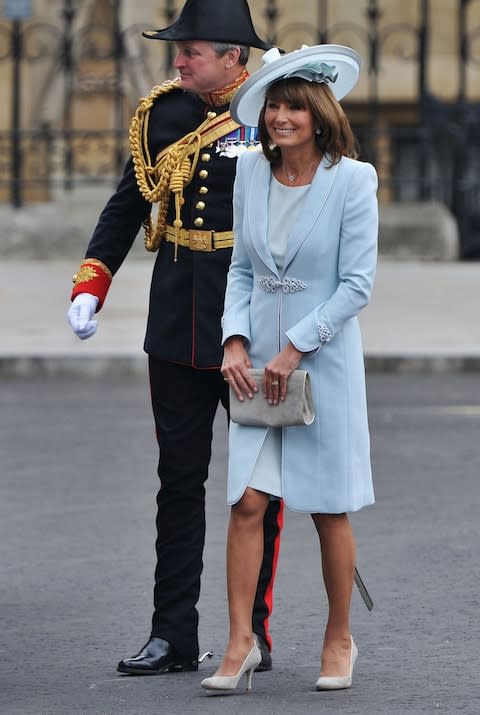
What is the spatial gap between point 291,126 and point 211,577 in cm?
223

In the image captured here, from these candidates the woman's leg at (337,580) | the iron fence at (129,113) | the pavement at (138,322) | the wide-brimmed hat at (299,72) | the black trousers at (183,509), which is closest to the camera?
the wide-brimmed hat at (299,72)

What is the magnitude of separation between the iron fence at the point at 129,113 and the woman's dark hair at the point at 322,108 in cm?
1371

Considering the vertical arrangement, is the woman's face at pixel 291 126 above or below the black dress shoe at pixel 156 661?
above

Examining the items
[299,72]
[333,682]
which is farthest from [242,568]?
[299,72]

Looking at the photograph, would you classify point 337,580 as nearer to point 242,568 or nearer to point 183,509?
point 242,568

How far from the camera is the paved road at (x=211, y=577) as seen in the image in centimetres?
500

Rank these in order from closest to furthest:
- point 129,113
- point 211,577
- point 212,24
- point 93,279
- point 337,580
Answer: point 337,580 < point 212,24 < point 93,279 < point 211,577 < point 129,113

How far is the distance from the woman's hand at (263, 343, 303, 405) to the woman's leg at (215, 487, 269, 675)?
0.26 metres

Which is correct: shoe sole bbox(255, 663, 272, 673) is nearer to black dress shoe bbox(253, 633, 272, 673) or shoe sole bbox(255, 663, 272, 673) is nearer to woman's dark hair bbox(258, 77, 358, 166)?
black dress shoe bbox(253, 633, 272, 673)

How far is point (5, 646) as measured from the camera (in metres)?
5.58

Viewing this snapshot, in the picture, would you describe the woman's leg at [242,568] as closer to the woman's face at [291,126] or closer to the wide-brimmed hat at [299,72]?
the woman's face at [291,126]

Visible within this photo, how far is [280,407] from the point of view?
4.81 meters

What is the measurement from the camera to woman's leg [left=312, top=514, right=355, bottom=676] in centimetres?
491

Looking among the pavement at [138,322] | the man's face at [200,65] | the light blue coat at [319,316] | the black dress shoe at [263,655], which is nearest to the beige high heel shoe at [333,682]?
the black dress shoe at [263,655]
